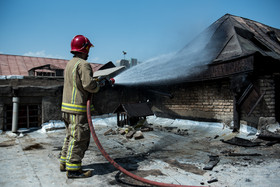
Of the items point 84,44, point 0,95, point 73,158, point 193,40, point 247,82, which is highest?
point 193,40

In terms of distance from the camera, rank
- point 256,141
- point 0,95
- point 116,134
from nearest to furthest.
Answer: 1. point 256,141
2. point 116,134
3. point 0,95

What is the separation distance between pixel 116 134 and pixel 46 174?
445 centimetres

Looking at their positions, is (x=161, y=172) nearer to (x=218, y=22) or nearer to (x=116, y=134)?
(x=116, y=134)

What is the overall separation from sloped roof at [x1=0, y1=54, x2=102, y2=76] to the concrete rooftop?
26.8 feet

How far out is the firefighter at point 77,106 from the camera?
3.25 meters

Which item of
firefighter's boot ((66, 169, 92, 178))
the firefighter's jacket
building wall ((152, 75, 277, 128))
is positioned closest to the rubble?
firefighter's boot ((66, 169, 92, 178))

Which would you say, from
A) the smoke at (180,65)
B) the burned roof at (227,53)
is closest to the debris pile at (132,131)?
the smoke at (180,65)

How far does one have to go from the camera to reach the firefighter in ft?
10.7

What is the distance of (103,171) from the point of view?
12.1ft

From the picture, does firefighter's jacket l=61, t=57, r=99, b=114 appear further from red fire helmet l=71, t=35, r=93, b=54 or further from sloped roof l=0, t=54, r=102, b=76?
sloped roof l=0, t=54, r=102, b=76

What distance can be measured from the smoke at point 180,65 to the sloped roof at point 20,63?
6514 mm

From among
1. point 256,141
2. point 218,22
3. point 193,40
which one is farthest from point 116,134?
point 218,22

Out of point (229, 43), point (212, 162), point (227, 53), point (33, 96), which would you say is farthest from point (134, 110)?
point (229, 43)

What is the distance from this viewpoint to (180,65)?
951cm
